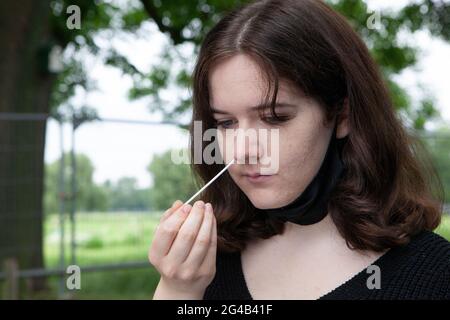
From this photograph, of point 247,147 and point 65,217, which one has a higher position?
point 247,147

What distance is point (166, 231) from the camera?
1.46 meters

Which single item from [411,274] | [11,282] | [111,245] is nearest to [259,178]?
[411,274]

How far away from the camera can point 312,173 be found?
1.67 m

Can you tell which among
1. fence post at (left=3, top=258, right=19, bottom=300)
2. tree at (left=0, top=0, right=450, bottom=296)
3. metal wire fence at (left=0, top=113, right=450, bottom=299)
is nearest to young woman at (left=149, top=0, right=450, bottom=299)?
tree at (left=0, top=0, right=450, bottom=296)

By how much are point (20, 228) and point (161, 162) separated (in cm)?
148

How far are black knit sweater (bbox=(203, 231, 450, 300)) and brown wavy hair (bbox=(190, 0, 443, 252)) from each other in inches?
1.4

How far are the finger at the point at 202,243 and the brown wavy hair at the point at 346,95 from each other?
1.08ft

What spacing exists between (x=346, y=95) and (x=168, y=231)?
2.18 ft

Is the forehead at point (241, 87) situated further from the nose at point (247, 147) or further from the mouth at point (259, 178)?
the mouth at point (259, 178)

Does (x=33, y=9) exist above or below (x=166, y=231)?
above

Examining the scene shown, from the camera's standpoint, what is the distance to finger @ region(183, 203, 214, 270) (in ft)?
4.80

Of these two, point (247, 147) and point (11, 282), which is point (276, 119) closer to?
point (247, 147)
